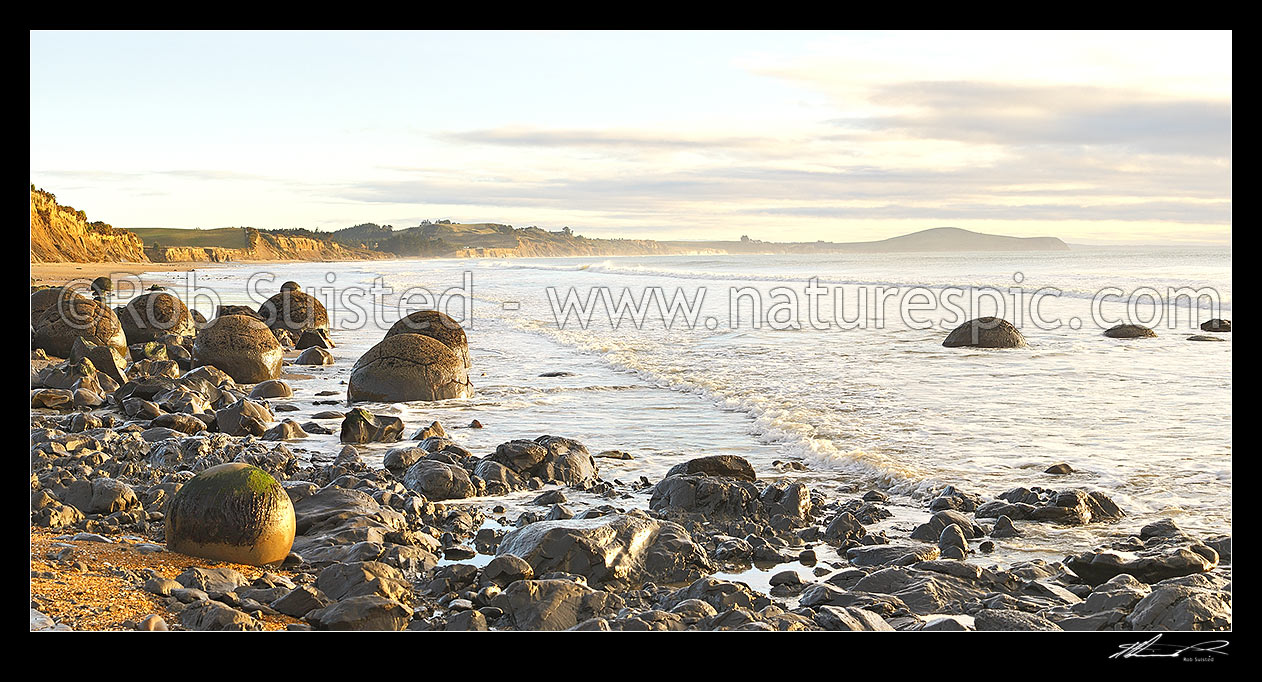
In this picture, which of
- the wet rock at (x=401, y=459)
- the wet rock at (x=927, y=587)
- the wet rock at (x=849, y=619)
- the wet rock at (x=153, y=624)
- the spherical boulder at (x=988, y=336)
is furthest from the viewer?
the spherical boulder at (x=988, y=336)

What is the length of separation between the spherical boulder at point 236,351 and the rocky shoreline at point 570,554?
470cm

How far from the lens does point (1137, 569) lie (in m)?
5.20

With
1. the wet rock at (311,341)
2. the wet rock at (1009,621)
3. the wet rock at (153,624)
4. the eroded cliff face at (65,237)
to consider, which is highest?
the eroded cliff face at (65,237)

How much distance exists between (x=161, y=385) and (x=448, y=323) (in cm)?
419

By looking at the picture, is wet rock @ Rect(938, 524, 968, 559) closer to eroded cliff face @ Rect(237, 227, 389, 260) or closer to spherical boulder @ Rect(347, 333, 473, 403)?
spherical boulder @ Rect(347, 333, 473, 403)

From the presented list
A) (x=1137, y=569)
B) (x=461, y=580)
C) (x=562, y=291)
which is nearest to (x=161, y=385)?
(x=461, y=580)

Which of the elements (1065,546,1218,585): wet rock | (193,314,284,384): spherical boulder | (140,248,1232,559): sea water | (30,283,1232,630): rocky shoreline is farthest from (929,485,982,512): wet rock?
(193,314,284,384): spherical boulder

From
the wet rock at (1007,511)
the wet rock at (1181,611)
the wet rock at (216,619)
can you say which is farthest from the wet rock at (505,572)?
the wet rock at (1007,511)

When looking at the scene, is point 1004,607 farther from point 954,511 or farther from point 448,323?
point 448,323

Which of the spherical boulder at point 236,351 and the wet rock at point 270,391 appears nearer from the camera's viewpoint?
the wet rock at point 270,391

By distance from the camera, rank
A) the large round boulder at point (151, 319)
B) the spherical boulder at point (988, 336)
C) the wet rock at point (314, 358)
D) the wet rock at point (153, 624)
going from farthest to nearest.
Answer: the spherical boulder at point (988, 336), the large round boulder at point (151, 319), the wet rock at point (314, 358), the wet rock at point (153, 624)

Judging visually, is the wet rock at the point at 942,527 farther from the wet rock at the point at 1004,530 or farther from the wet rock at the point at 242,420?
the wet rock at the point at 242,420
